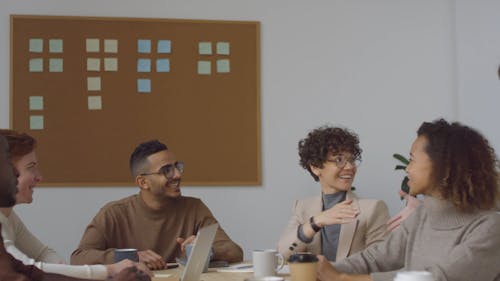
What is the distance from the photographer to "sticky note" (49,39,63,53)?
4.48 m

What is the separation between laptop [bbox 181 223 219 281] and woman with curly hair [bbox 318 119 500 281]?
0.38 meters

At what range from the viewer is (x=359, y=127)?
15.6ft

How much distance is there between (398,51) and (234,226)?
5.50ft

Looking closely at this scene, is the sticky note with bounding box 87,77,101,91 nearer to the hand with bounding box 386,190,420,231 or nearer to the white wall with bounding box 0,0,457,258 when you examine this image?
the white wall with bounding box 0,0,457,258

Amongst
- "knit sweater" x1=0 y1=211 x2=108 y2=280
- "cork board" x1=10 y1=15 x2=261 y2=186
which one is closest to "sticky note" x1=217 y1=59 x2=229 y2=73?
"cork board" x1=10 y1=15 x2=261 y2=186

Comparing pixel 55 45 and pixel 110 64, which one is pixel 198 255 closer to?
pixel 110 64

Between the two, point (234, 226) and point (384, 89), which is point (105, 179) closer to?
point (234, 226)

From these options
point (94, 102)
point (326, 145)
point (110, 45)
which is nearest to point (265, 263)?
point (326, 145)

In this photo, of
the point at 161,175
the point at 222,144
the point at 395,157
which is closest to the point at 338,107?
the point at 395,157

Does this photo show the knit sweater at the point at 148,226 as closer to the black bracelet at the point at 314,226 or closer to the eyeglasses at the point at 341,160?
the black bracelet at the point at 314,226

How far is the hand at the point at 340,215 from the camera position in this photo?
2500mm

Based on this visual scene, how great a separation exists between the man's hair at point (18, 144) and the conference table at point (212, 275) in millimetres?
688

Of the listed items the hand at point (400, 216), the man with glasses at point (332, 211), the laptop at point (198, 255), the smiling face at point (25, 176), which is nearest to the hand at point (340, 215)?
the man with glasses at point (332, 211)

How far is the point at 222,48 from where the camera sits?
15.2 ft
